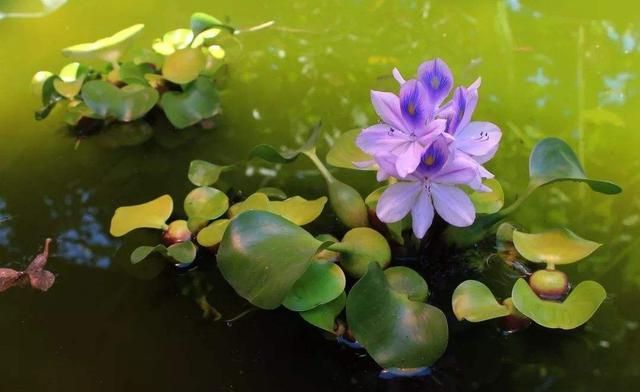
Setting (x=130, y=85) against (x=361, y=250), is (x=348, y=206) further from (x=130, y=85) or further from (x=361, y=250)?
(x=130, y=85)

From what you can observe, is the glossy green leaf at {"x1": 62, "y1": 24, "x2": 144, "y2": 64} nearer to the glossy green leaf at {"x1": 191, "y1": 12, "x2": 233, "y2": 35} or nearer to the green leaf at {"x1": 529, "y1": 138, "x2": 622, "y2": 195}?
the glossy green leaf at {"x1": 191, "y1": 12, "x2": 233, "y2": 35}

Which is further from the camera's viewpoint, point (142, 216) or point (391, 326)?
point (142, 216)

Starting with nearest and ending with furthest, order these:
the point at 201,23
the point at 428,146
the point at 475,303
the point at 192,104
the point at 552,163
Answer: the point at 428,146
the point at 475,303
the point at 552,163
the point at 192,104
the point at 201,23

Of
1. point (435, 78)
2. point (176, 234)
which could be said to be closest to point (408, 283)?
point (435, 78)

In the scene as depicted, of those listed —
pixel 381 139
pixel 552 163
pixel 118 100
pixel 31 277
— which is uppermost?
pixel 381 139

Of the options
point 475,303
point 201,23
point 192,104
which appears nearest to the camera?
point 475,303

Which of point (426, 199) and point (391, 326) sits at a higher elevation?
point (426, 199)
